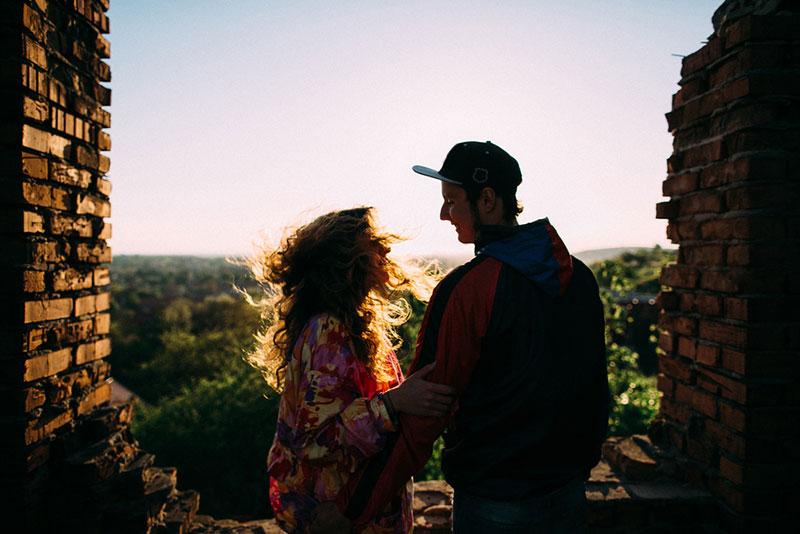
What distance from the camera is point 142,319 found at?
3048 centimetres

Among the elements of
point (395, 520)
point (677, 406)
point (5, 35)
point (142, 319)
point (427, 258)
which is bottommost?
point (142, 319)

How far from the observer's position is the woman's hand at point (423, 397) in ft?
5.74

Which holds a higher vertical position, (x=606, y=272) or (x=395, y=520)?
(x=606, y=272)

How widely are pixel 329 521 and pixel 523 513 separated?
0.69 meters

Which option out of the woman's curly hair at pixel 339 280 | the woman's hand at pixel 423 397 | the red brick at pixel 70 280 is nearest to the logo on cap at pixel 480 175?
the woman's curly hair at pixel 339 280

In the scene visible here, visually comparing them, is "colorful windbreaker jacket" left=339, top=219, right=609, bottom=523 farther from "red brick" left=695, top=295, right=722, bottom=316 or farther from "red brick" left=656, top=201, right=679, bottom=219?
"red brick" left=656, top=201, right=679, bottom=219

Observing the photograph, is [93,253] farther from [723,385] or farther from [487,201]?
[723,385]

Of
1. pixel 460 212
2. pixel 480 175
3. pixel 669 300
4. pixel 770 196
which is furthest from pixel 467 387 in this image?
pixel 669 300

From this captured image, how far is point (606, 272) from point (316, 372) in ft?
26.6

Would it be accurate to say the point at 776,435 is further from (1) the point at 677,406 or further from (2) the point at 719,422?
(1) the point at 677,406

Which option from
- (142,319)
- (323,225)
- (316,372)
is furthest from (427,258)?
(142,319)

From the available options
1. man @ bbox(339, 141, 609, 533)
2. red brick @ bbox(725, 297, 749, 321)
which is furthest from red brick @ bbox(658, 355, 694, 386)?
man @ bbox(339, 141, 609, 533)

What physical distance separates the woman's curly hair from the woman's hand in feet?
1.02

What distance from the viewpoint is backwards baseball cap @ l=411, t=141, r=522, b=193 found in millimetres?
1972
